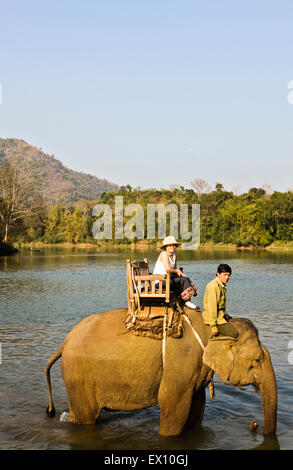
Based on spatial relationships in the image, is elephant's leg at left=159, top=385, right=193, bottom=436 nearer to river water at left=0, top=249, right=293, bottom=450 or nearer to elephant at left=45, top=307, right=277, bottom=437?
elephant at left=45, top=307, right=277, bottom=437

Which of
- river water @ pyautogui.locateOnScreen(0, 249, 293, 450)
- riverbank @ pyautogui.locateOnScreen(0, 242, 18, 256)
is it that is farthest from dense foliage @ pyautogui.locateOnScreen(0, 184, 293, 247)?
river water @ pyautogui.locateOnScreen(0, 249, 293, 450)

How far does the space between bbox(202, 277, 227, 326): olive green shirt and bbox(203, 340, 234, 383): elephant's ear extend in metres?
0.25

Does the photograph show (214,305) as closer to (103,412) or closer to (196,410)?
(196,410)

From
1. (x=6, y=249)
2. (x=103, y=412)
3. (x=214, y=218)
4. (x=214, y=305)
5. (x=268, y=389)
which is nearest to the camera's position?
(x=268, y=389)

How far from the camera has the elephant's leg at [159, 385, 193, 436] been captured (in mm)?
6547

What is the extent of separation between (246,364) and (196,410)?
154 centimetres

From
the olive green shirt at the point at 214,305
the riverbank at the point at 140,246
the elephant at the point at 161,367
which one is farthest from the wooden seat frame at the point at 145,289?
the riverbank at the point at 140,246

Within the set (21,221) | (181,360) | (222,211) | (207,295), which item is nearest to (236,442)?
(181,360)

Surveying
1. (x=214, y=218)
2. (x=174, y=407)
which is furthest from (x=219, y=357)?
(x=214, y=218)

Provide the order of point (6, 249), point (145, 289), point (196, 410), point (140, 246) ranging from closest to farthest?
point (145, 289) → point (196, 410) → point (6, 249) → point (140, 246)

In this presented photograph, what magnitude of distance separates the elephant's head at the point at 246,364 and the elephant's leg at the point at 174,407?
52 cm

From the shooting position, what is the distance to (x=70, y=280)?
33750mm

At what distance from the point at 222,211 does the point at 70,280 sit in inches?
2772

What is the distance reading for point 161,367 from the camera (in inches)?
260
